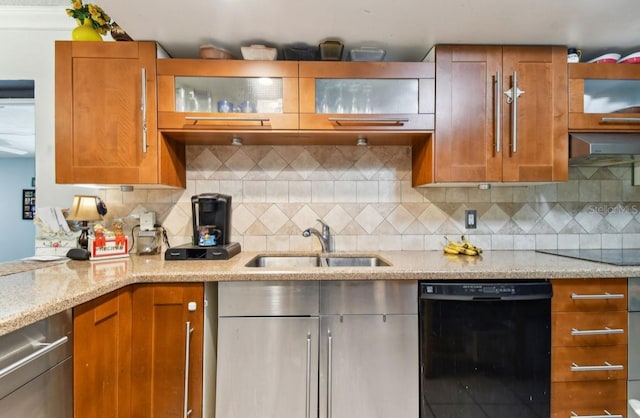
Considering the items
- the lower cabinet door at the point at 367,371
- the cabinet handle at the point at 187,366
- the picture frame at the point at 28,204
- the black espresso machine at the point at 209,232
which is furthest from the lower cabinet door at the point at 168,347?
the picture frame at the point at 28,204

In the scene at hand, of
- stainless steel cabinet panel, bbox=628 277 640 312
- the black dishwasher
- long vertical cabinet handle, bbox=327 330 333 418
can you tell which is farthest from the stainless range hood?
long vertical cabinet handle, bbox=327 330 333 418

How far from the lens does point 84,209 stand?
1.75 metres

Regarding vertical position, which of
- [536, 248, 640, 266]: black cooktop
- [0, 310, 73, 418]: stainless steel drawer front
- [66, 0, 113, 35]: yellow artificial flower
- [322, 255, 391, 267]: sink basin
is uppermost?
[66, 0, 113, 35]: yellow artificial flower

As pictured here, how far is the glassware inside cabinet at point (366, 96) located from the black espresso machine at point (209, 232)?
2.58 feet

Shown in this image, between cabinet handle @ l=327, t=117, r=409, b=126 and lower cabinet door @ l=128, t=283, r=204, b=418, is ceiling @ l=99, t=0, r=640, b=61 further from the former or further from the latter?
lower cabinet door @ l=128, t=283, r=204, b=418

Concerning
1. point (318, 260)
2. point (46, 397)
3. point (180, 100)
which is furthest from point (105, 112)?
point (318, 260)

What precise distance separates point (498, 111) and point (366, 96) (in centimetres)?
71

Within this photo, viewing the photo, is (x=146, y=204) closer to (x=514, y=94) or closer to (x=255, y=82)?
(x=255, y=82)

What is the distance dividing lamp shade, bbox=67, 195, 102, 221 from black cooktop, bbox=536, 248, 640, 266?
270 centimetres

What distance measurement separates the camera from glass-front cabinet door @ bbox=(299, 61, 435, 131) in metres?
1.67

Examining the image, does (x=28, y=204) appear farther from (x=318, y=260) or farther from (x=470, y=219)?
(x=470, y=219)

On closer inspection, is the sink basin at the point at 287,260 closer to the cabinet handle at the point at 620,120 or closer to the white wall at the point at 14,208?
the cabinet handle at the point at 620,120

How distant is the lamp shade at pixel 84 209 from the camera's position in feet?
5.67

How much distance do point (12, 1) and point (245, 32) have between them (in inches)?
60.0
